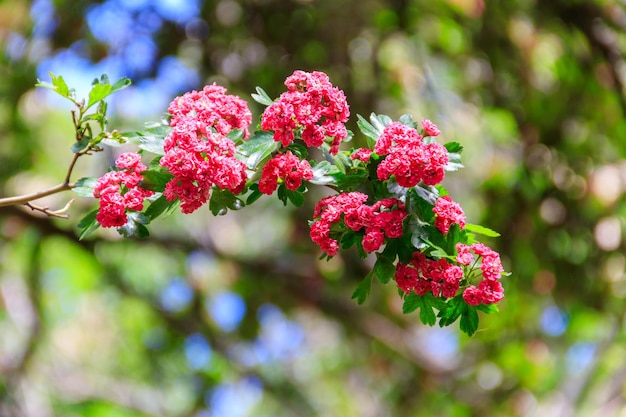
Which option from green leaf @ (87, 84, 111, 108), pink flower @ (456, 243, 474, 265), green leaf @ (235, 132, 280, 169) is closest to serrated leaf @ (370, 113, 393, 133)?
green leaf @ (235, 132, 280, 169)

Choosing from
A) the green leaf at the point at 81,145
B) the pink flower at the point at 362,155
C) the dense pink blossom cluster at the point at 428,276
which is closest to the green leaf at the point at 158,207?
the green leaf at the point at 81,145

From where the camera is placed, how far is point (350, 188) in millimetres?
1787

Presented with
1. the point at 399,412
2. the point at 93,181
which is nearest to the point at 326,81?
the point at 93,181

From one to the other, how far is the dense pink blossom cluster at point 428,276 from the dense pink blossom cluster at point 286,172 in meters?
0.29

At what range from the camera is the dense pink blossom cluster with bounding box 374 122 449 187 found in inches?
64.9

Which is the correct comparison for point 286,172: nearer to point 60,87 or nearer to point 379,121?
point 379,121

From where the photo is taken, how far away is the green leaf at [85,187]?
1.80m

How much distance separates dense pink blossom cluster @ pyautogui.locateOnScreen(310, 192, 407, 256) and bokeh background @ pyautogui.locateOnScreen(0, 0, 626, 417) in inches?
120

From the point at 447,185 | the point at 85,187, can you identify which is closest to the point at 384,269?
the point at 85,187

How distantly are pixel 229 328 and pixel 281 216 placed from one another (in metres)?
1.15

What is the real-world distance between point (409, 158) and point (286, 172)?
0.89 feet

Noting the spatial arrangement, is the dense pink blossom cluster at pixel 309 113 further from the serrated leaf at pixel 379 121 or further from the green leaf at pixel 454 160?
the green leaf at pixel 454 160

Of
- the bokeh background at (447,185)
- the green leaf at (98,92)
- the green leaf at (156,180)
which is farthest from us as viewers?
the bokeh background at (447,185)

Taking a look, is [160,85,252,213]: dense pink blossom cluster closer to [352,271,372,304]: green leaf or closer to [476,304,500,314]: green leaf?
[352,271,372,304]: green leaf
